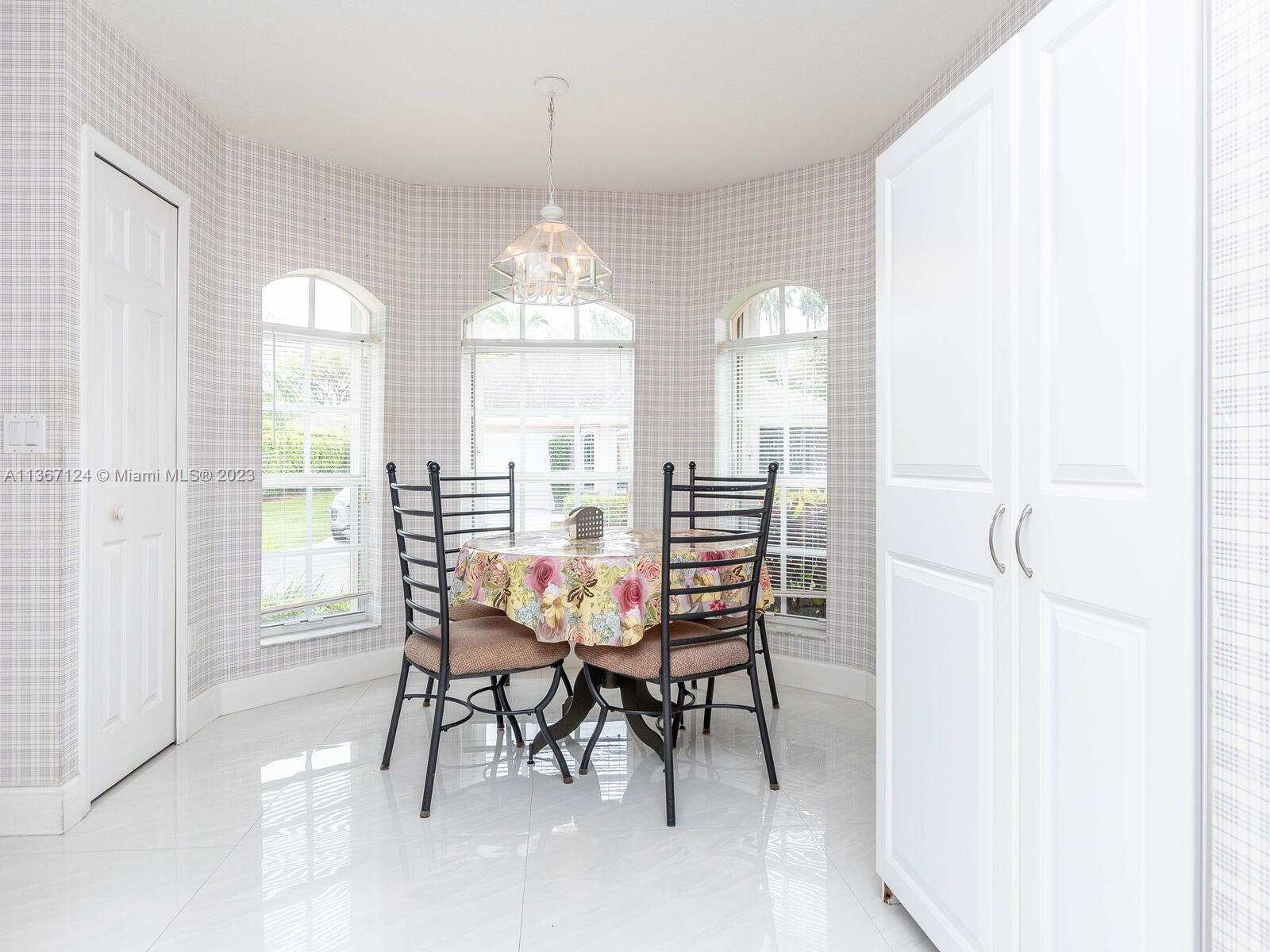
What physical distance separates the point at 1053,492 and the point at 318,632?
3.68 metres

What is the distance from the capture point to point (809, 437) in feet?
13.6

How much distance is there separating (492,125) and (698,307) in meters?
1.50

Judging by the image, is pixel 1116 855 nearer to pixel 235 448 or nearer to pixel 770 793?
pixel 770 793

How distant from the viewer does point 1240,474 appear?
0.98m

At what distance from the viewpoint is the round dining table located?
2502 millimetres

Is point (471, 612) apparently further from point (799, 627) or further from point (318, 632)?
point (799, 627)

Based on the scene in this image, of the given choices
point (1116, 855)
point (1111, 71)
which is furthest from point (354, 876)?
point (1111, 71)

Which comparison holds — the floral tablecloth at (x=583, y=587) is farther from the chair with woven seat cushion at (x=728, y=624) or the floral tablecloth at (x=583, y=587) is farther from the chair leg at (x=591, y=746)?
the chair leg at (x=591, y=746)

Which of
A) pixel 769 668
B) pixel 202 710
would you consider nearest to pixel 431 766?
pixel 202 710

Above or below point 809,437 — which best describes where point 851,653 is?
below

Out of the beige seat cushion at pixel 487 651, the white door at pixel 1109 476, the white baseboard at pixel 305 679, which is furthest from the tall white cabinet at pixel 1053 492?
the white baseboard at pixel 305 679

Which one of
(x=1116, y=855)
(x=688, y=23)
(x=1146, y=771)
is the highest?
(x=688, y=23)

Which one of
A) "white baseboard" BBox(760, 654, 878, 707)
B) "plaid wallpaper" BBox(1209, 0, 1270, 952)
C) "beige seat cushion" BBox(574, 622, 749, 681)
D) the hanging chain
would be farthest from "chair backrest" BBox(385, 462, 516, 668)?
"plaid wallpaper" BBox(1209, 0, 1270, 952)

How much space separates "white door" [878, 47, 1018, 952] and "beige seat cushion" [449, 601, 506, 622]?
1.64 metres
